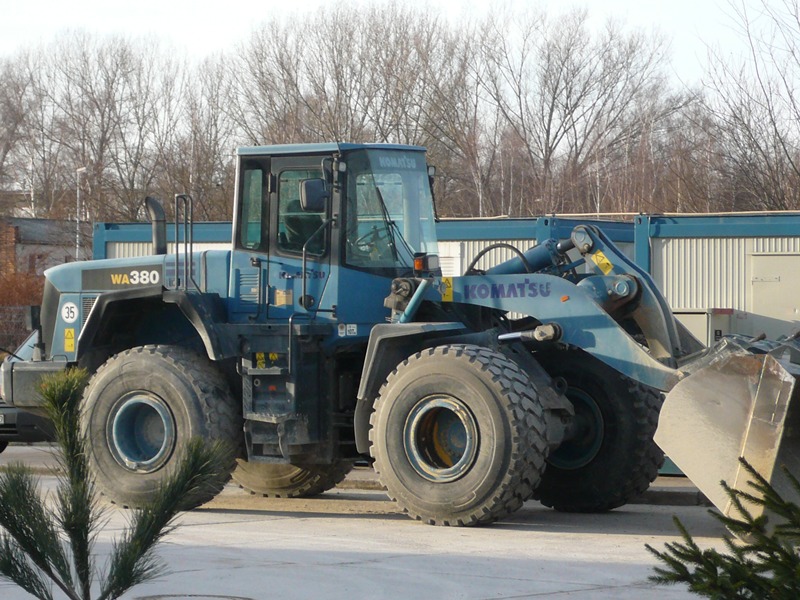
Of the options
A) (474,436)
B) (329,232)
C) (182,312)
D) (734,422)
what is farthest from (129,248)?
(734,422)

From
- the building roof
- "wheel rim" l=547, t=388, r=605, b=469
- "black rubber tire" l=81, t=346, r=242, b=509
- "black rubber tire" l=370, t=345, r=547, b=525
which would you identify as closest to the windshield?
"black rubber tire" l=370, t=345, r=547, b=525

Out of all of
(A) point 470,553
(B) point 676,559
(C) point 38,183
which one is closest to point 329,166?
(A) point 470,553

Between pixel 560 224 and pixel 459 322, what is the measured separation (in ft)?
33.2

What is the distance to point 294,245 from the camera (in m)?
11.6

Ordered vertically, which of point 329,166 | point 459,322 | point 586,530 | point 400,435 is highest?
point 329,166

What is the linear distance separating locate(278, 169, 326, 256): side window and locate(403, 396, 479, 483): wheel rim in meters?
2.01

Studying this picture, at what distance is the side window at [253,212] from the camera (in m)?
11.7

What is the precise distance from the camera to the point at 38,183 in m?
62.5

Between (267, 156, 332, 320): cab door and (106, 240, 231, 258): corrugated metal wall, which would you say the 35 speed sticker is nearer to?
(267, 156, 332, 320): cab door

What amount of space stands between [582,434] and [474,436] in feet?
6.58

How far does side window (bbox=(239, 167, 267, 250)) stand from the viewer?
11.7 meters

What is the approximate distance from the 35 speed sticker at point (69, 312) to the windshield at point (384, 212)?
329 cm

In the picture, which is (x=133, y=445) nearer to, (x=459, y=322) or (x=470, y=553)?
(x=459, y=322)

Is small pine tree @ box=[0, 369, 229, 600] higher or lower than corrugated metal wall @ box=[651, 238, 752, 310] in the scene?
lower
